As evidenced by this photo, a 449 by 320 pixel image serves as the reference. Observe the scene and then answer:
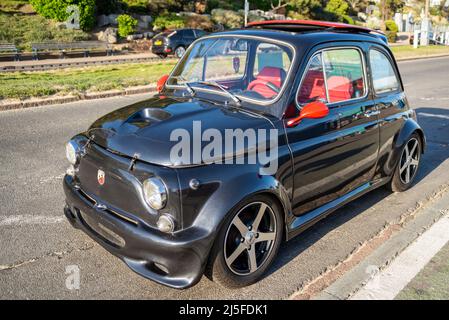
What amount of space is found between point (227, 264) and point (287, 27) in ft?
7.80

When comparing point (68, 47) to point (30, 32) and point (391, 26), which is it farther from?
point (391, 26)

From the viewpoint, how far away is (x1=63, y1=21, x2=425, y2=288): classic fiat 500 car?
2941 millimetres

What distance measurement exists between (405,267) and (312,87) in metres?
1.68

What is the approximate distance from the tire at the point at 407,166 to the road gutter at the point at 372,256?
34 centimetres

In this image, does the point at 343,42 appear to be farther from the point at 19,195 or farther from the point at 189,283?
the point at 19,195

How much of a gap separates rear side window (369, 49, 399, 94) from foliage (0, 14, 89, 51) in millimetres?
23024

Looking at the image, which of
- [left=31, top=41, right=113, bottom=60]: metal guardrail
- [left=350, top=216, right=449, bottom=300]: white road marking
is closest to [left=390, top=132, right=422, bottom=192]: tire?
[left=350, top=216, right=449, bottom=300]: white road marking

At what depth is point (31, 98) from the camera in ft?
33.2

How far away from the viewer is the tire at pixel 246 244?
10.1ft

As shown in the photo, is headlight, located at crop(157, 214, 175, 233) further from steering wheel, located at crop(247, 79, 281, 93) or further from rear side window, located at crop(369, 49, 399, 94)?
rear side window, located at crop(369, 49, 399, 94)

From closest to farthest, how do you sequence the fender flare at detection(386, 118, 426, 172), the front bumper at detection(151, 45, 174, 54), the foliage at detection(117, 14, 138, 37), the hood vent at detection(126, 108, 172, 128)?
the hood vent at detection(126, 108, 172, 128)
the fender flare at detection(386, 118, 426, 172)
the front bumper at detection(151, 45, 174, 54)
the foliage at detection(117, 14, 138, 37)

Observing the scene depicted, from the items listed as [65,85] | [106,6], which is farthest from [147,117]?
[106,6]

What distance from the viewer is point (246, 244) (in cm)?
329
